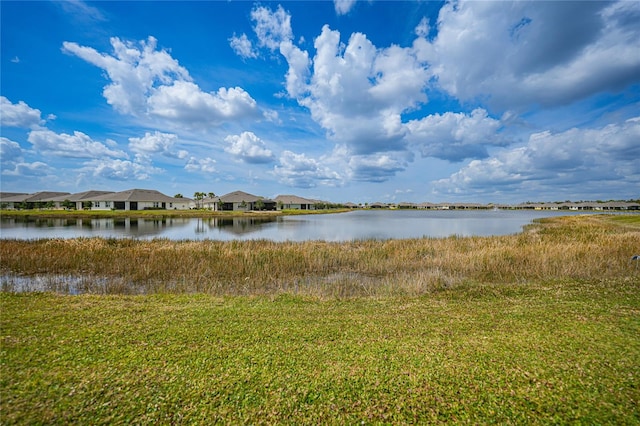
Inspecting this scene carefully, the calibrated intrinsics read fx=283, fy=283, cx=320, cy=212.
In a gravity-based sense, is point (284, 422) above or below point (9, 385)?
below

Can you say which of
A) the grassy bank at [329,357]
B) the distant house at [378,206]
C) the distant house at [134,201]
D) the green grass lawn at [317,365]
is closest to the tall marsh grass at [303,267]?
the grassy bank at [329,357]

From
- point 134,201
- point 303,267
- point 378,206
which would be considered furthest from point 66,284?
point 378,206

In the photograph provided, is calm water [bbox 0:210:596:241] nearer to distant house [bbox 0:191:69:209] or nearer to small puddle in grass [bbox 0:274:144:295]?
small puddle in grass [bbox 0:274:144:295]

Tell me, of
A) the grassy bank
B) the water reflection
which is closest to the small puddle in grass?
the grassy bank

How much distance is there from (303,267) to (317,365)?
9.78 metres

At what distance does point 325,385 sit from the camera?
136 inches

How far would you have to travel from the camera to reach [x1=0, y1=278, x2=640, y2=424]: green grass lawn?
303 centimetres

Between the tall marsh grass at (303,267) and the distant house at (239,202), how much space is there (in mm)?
57434

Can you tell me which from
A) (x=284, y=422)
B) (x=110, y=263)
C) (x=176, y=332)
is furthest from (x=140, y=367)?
(x=110, y=263)

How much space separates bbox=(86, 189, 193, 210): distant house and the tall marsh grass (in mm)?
53713

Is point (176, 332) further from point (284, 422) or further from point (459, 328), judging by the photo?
point (459, 328)

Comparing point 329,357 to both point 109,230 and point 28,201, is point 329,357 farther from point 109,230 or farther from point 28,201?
point 28,201

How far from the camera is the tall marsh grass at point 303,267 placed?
995 cm

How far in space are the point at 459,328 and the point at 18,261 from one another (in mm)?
17918
